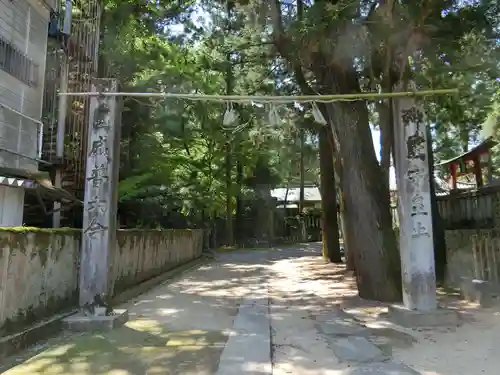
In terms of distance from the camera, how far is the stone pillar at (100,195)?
280 inches

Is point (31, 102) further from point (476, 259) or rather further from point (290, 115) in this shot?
point (476, 259)

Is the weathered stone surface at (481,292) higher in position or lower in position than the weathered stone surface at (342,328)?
higher

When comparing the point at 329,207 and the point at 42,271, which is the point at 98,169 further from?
the point at 329,207

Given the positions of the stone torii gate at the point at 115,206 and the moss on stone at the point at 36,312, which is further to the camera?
the stone torii gate at the point at 115,206

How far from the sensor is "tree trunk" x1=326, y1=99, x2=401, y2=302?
916 centimetres

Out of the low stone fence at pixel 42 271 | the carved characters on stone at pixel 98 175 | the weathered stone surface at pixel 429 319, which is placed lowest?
the weathered stone surface at pixel 429 319

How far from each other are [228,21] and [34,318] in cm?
963

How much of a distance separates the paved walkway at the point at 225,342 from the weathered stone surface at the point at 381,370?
0.01m

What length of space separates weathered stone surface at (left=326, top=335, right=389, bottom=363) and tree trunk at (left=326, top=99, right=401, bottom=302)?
2844 mm

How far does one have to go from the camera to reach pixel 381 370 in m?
5.05

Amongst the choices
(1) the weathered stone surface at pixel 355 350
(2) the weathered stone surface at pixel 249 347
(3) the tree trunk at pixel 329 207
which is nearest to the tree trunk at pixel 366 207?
(2) the weathered stone surface at pixel 249 347

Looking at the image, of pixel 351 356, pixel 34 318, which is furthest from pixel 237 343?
pixel 34 318

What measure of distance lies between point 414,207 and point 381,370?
3.30m

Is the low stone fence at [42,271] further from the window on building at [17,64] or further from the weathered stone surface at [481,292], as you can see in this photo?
the weathered stone surface at [481,292]
